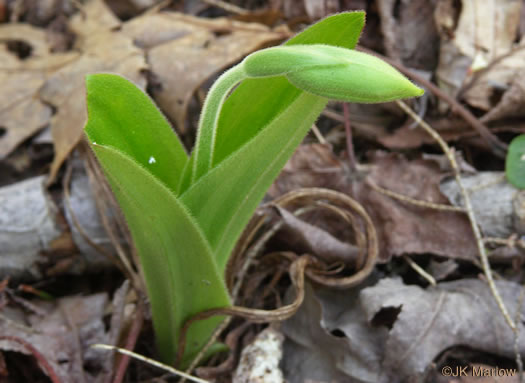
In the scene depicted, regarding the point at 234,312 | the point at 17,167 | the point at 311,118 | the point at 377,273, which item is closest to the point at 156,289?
the point at 234,312

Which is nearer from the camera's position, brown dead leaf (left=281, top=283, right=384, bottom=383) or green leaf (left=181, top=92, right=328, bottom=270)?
green leaf (left=181, top=92, right=328, bottom=270)

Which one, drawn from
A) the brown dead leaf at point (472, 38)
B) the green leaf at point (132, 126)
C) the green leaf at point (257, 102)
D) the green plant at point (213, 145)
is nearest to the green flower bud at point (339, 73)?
the green plant at point (213, 145)

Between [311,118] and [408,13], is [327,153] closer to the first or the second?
[311,118]

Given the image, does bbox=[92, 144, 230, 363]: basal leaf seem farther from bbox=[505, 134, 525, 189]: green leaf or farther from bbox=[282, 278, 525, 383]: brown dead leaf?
bbox=[505, 134, 525, 189]: green leaf

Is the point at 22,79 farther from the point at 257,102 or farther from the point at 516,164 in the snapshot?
the point at 516,164

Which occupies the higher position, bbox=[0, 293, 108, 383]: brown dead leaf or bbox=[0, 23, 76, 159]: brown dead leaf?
bbox=[0, 23, 76, 159]: brown dead leaf

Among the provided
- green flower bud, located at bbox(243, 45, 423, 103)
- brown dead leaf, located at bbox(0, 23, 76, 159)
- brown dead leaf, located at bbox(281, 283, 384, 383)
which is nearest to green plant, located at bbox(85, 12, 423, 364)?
green flower bud, located at bbox(243, 45, 423, 103)
